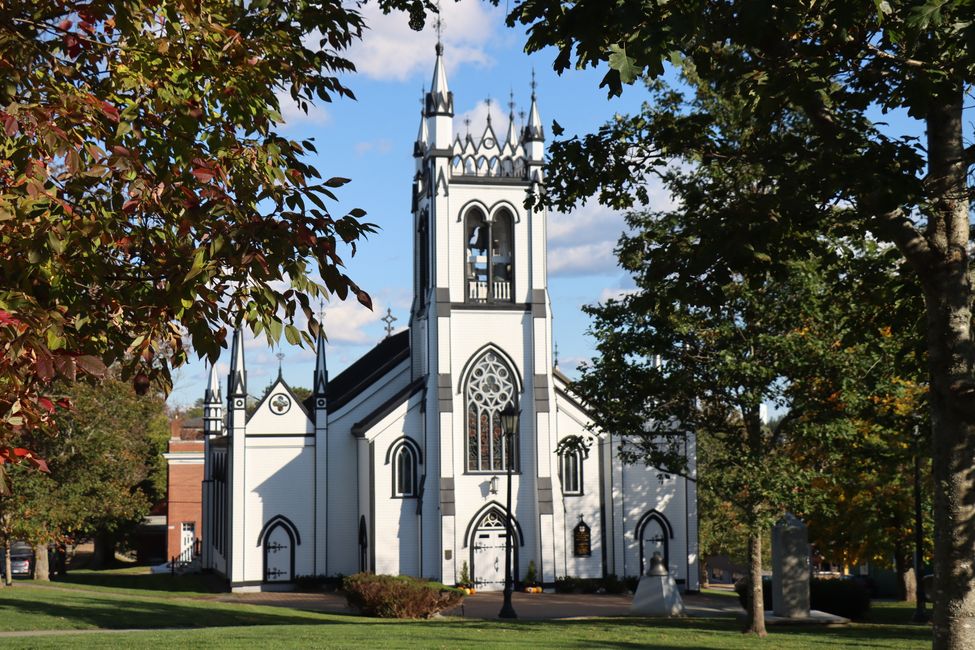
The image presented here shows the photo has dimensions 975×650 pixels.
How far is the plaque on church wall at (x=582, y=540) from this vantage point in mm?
43281

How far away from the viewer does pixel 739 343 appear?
22875mm

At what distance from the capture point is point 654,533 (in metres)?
44.2

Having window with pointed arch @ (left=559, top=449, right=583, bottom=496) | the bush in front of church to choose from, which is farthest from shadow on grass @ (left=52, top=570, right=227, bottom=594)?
the bush in front of church

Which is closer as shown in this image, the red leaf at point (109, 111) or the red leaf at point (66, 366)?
the red leaf at point (66, 366)

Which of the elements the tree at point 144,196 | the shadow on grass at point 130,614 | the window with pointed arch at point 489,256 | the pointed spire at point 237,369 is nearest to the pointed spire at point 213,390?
the pointed spire at point 237,369

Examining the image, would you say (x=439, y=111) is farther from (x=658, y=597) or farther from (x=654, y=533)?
(x=658, y=597)

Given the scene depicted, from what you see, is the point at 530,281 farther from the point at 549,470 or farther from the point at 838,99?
the point at 838,99

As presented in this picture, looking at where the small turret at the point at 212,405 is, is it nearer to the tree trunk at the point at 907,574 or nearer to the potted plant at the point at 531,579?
the potted plant at the point at 531,579

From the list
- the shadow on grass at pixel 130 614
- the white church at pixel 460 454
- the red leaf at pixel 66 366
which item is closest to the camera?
the red leaf at pixel 66 366

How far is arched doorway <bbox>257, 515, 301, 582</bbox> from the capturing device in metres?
43.9

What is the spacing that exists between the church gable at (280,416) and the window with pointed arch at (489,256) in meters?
8.59

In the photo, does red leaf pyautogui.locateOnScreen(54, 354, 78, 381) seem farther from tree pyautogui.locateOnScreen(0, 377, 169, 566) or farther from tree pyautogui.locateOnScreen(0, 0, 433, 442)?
tree pyautogui.locateOnScreen(0, 377, 169, 566)

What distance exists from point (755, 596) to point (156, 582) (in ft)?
110

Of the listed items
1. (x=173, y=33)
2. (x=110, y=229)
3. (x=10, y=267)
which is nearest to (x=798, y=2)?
(x=173, y=33)
